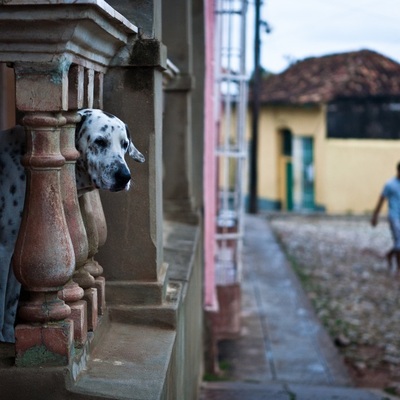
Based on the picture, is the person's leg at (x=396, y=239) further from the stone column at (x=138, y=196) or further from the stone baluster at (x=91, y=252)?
the stone baluster at (x=91, y=252)

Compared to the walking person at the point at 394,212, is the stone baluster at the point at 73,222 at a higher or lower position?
higher

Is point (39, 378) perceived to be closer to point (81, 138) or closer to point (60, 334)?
point (60, 334)

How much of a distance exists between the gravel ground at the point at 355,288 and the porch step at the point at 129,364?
164 inches

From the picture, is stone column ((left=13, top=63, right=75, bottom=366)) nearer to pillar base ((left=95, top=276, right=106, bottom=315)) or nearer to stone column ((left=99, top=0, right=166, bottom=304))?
pillar base ((left=95, top=276, right=106, bottom=315))

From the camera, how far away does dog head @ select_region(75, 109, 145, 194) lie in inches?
A: 114

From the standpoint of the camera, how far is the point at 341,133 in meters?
27.2

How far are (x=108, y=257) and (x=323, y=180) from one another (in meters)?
24.0

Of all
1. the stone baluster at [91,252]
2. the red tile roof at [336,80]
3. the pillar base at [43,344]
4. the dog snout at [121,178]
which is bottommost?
the pillar base at [43,344]

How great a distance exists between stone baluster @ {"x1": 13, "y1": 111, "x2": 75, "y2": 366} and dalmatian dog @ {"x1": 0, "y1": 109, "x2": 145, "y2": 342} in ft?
0.70

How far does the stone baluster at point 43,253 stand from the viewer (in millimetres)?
2619

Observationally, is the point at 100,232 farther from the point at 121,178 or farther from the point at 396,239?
the point at 396,239

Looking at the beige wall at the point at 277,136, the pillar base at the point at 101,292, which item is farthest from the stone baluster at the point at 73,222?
the beige wall at the point at 277,136

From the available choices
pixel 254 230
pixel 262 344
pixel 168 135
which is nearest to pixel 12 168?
pixel 168 135

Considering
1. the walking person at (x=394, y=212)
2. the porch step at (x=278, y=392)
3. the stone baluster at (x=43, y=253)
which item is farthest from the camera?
the walking person at (x=394, y=212)
